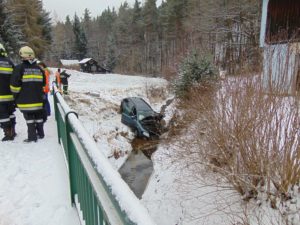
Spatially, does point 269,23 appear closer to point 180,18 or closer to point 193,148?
point 193,148

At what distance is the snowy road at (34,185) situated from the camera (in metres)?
2.79

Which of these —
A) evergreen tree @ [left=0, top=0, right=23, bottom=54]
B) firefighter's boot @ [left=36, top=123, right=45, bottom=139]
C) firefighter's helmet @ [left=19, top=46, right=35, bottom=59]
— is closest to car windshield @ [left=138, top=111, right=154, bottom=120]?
firefighter's boot @ [left=36, top=123, right=45, bottom=139]

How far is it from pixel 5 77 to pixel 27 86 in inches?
22.3

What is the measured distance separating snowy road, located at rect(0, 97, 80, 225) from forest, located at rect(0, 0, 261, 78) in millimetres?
4138

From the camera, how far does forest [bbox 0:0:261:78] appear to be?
13.0m

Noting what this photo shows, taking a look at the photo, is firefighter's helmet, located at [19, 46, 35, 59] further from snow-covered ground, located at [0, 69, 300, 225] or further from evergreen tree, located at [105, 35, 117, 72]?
evergreen tree, located at [105, 35, 117, 72]

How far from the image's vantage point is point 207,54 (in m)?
12.1

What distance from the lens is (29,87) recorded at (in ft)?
15.4

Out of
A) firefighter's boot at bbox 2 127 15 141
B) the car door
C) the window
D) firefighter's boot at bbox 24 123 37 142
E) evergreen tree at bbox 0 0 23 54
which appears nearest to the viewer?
firefighter's boot at bbox 24 123 37 142

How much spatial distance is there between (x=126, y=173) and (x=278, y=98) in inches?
297

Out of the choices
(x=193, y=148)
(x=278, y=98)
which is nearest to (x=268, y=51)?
(x=278, y=98)

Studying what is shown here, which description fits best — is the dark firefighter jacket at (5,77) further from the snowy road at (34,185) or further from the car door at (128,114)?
the car door at (128,114)

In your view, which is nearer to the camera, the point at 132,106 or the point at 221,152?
the point at 221,152

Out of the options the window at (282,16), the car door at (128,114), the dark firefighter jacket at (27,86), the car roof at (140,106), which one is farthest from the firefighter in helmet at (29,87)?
the window at (282,16)
